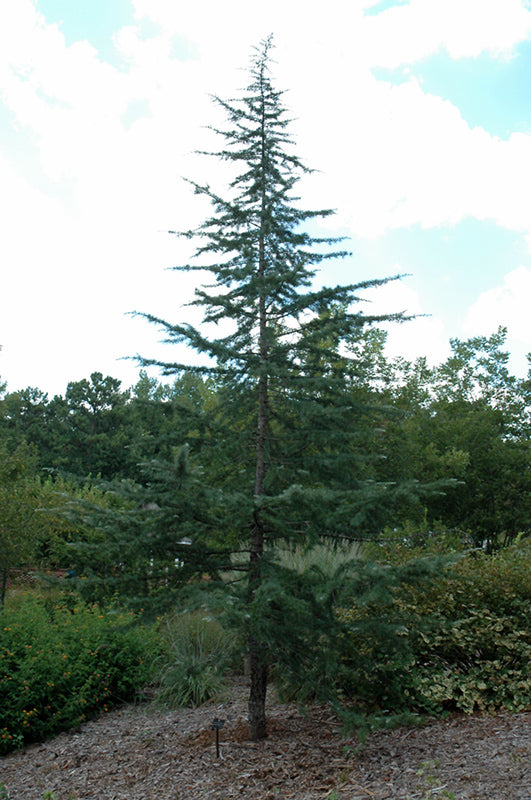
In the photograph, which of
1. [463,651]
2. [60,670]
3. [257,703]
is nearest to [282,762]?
[257,703]

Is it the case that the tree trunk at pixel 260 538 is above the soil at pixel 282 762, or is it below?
above

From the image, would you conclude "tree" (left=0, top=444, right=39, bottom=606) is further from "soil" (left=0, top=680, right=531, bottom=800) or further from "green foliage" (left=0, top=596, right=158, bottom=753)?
"soil" (left=0, top=680, right=531, bottom=800)

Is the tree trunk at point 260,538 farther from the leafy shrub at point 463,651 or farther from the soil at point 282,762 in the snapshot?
the leafy shrub at point 463,651

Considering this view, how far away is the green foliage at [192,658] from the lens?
6426mm

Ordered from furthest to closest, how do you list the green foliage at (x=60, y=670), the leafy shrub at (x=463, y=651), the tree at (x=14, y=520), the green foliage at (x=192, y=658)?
the tree at (x=14, y=520), the green foliage at (x=192, y=658), the green foliage at (x=60, y=670), the leafy shrub at (x=463, y=651)

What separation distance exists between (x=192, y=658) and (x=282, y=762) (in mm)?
2562

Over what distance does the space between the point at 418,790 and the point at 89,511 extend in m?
2.85

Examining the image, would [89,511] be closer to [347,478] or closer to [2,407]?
[347,478]

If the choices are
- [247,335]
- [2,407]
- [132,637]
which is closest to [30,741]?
[132,637]

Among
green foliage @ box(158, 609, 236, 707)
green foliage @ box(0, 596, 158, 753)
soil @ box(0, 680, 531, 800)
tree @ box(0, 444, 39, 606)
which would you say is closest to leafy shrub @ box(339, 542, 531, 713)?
soil @ box(0, 680, 531, 800)

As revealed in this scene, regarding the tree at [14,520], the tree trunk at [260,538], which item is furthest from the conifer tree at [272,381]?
the tree at [14,520]

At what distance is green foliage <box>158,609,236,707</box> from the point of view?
6426mm

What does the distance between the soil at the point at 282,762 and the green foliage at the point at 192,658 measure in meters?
0.54

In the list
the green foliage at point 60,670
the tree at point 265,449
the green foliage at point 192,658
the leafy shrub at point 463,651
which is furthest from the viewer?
the green foliage at point 192,658
